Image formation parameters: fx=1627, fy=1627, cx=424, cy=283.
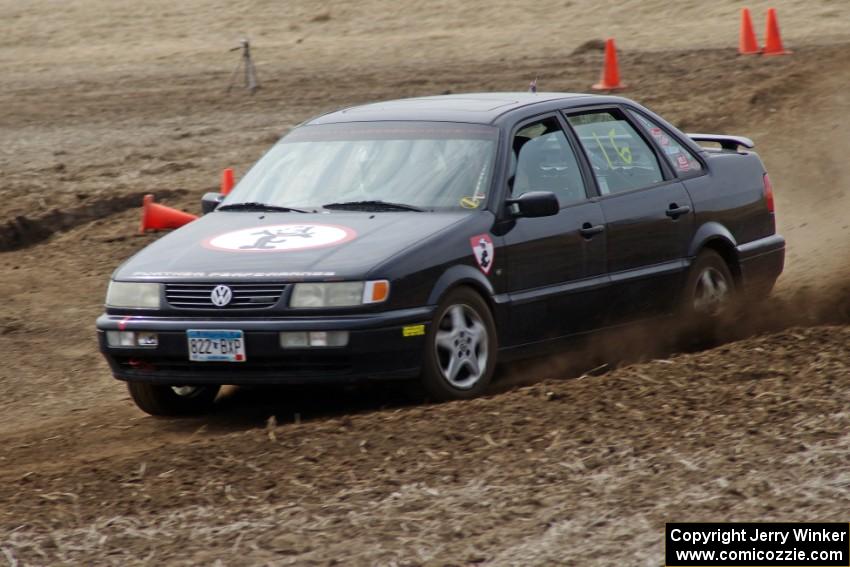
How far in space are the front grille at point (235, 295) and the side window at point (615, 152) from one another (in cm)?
227

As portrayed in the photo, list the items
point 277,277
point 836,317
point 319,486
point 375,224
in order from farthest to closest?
1. point 836,317
2. point 375,224
3. point 277,277
4. point 319,486

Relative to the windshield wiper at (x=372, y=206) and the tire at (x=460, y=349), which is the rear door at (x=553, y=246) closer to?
the tire at (x=460, y=349)

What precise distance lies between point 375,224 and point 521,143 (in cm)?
112

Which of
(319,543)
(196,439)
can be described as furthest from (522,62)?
(319,543)

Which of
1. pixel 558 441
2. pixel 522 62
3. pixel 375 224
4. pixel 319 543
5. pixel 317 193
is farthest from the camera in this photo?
pixel 522 62

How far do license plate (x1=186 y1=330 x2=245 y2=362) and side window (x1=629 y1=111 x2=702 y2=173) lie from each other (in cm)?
319

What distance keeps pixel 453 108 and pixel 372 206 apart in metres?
0.95

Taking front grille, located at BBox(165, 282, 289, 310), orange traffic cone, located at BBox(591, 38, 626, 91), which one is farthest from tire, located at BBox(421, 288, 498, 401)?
orange traffic cone, located at BBox(591, 38, 626, 91)

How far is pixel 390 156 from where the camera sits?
346 inches

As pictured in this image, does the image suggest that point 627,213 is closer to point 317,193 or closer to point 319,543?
point 317,193

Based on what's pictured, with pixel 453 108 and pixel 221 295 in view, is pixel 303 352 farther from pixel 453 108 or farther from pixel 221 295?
pixel 453 108

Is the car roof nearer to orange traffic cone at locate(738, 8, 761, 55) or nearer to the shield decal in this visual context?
the shield decal

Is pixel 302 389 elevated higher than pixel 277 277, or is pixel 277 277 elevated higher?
pixel 277 277

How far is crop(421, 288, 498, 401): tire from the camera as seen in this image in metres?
7.82
